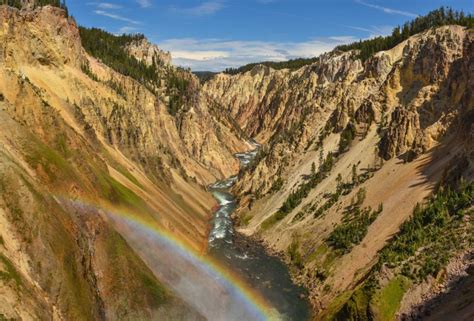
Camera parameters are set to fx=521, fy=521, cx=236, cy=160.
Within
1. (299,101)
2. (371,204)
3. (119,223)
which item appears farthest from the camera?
(299,101)

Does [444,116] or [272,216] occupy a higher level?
[444,116]

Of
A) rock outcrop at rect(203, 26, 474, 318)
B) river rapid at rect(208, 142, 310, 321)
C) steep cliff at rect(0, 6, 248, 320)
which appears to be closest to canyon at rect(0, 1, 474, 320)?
steep cliff at rect(0, 6, 248, 320)

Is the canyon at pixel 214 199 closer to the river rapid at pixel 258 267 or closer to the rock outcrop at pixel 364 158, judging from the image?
the rock outcrop at pixel 364 158

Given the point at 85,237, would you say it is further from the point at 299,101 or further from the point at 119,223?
the point at 299,101

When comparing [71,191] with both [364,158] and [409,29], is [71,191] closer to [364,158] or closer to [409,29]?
[364,158]

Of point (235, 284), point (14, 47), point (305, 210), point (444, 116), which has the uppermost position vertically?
point (14, 47)

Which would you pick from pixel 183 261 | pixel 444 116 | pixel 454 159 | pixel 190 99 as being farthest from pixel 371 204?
pixel 190 99

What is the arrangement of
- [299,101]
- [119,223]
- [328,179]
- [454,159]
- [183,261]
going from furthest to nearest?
[299,101] < [328,179] < [454,159] < [183,261] < [119,223]

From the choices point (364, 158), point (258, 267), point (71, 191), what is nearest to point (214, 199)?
point (364, 158)
